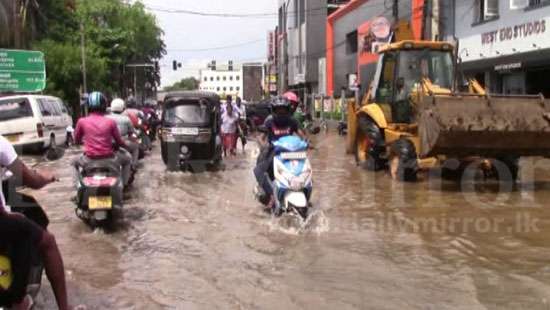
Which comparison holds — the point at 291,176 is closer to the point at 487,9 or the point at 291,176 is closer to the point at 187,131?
the point at 187,131

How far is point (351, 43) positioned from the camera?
44.6 meters

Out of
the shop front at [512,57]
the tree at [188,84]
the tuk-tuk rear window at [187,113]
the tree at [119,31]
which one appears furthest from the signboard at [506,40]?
the tree at [188,84]

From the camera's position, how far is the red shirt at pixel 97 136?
8766mm

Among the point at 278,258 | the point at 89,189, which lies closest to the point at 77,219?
the point at 89,189

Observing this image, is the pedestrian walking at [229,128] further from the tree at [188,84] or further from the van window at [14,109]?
the tree at [188,84]

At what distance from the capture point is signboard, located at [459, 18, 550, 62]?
1924 centimetres

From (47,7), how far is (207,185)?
41.6 m

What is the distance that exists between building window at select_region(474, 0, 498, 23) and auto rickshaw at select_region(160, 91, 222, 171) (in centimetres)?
1048

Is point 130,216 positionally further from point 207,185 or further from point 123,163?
point 207,185

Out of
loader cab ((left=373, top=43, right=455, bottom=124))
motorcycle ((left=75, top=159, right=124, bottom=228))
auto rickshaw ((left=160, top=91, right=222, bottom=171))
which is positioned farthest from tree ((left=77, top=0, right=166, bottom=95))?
motorcycle ((left=75, top=159, right=124, bottom=228))

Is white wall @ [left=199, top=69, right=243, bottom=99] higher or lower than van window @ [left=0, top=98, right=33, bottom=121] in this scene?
higher

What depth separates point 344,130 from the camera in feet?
106

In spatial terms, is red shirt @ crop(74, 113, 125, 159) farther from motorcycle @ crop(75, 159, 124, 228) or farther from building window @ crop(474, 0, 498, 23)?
building window @ crop(474, 0, 498, 23)

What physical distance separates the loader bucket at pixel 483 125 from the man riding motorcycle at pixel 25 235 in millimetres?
7698
